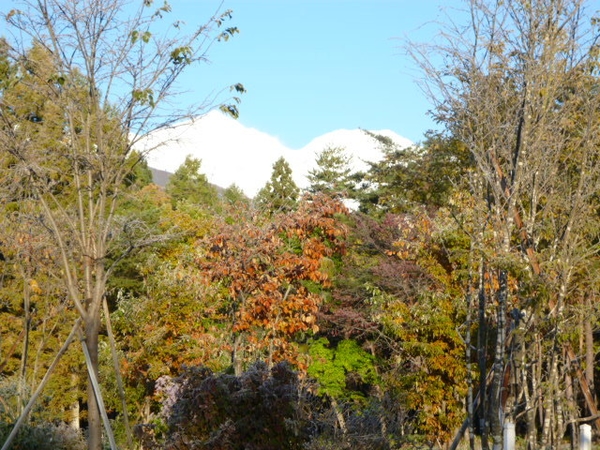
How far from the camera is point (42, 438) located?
1143 centimetres

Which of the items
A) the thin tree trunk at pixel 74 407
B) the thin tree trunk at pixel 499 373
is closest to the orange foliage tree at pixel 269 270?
the thin tree trunk at pixel 499 373

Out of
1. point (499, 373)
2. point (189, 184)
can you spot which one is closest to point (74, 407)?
point (499, 373)

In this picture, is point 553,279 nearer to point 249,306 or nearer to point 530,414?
point 530,414

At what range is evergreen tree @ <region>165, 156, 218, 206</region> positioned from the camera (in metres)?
50.2

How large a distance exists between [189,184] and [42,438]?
131 ft

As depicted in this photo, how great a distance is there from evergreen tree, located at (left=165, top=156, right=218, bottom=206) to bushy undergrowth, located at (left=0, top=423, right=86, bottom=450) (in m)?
36.1

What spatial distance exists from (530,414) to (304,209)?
234 inches

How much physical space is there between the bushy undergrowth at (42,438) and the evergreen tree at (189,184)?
3609cm

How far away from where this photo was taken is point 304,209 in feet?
46.2

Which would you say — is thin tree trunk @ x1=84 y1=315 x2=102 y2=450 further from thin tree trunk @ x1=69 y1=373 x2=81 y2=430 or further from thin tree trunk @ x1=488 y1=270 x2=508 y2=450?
thin tree trunk @ x1=69 y1=373 x2=81 y2=430

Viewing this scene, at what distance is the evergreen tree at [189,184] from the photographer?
5016cm

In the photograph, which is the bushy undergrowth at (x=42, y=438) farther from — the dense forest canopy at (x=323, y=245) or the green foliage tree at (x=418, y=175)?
the green foliage tree at (x=418, y=175)

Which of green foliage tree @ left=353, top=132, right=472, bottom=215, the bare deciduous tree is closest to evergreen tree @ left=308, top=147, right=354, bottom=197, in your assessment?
green foliage tree @ left=353, top=132, right=472, bottom=215

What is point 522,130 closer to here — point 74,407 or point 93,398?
point 93,398
